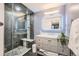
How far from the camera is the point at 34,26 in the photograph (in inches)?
55.4

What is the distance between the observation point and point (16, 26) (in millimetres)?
1366

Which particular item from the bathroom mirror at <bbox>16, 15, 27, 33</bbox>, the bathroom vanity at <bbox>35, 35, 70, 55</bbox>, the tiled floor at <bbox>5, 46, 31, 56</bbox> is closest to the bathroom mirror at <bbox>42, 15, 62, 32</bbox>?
the bathroom vanity at <bbox>35, 35, 70, 55</bbox>

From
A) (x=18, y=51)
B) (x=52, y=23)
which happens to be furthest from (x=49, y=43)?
(x=18, y=51)

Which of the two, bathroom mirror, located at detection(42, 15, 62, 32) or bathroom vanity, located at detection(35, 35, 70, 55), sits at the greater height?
bathroom mirror, located at detection(42, 15, 62, 32)

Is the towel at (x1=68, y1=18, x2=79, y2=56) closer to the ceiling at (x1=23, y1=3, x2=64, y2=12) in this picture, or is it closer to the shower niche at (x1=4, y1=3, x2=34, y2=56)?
the ceiling at (x1=23, y1=3, x2=64, y2=12)

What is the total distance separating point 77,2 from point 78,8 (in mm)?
80

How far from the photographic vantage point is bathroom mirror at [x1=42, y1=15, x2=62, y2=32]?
1.36 meters

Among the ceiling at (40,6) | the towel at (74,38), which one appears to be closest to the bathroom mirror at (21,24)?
the ceiling at (40,6)

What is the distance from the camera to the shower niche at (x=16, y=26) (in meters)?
1.36

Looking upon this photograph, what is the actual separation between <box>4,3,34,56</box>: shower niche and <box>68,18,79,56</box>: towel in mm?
517

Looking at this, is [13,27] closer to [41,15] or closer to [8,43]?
[8,43]

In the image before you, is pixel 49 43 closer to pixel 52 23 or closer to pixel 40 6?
pixel 52 23

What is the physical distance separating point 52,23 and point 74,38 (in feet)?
1.13

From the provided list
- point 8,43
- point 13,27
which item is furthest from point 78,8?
point 8,43
